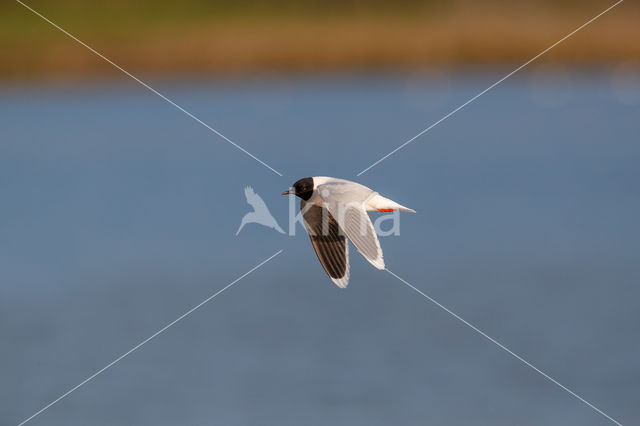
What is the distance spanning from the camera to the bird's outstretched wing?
5293mm

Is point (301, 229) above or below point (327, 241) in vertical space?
below

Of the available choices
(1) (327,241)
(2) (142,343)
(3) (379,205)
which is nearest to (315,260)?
(2) (142,343)

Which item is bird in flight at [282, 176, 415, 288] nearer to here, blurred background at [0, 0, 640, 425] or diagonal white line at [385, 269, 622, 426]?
diagonal white line at [385, 269, 622, 426]

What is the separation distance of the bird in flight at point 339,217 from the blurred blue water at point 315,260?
14.4 feet

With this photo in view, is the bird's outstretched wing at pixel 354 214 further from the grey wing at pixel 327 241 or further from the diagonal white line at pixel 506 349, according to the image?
the diagonal white line at pixel 506 349

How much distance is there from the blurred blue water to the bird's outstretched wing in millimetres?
4865

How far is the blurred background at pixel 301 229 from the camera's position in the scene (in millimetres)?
10883

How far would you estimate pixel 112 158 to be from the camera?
17.4 m

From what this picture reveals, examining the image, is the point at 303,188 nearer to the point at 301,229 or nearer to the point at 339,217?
the point at 339,217

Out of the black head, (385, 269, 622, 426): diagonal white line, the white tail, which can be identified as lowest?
(385, 269, 622, 426): diagonal white line

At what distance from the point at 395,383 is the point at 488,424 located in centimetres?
99

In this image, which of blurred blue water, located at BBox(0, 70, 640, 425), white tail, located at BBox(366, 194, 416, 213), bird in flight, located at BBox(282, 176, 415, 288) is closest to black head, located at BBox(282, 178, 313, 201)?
bird in flight, located at BBox(282, 176, 415, 288)

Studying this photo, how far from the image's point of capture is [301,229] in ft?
45.5

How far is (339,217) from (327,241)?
60 centimetres
